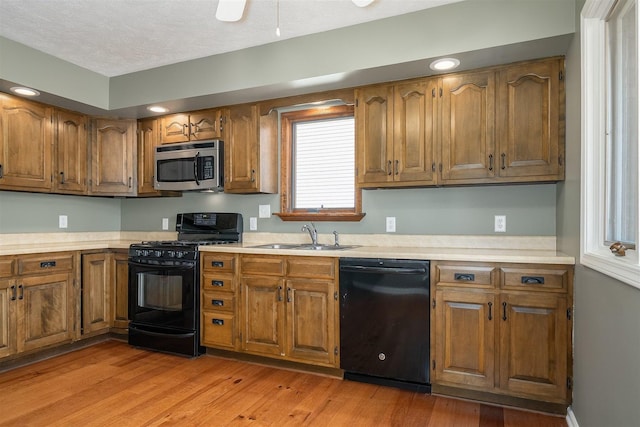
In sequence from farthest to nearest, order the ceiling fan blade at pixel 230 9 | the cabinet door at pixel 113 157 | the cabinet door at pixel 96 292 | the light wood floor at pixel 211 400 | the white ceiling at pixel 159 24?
1. the cabinet door at pixel 113 157
2. the cabinet door at pixel 96 292
3. the white ceiling at pixel 159 24
4. the light wood floor at pixel 211 400
5. the ceiling fan blade at pixel 230 9

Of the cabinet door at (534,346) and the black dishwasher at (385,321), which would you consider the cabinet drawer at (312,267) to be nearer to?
the black dishwasher at (385,321)

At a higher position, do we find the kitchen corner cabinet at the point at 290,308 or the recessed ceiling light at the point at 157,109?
the recessed ceiling light at the point at 157,109

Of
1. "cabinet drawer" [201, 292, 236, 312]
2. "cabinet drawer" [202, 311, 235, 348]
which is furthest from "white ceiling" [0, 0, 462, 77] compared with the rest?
"cabinet drawer" [202, 311, 235, 348]

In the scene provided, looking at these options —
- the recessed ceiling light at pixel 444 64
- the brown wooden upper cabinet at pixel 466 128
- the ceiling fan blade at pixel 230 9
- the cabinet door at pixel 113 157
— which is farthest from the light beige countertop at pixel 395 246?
the ceiling fan blade at pixel 230 9

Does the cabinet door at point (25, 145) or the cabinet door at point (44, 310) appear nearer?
the cabinet door at point (44, 310)

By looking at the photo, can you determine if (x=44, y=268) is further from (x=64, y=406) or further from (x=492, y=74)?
(x=492, y=74)

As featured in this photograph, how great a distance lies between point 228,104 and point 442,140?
1.88 m

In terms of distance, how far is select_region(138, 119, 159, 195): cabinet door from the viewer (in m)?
3.84

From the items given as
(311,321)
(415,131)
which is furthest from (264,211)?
(415,131)

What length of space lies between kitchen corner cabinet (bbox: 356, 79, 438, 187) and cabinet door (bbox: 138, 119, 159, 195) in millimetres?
2116

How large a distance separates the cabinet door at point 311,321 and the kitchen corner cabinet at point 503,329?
0.70 metres

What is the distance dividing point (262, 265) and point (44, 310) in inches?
71.6

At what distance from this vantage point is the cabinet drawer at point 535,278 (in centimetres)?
219

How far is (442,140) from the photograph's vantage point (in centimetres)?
269
